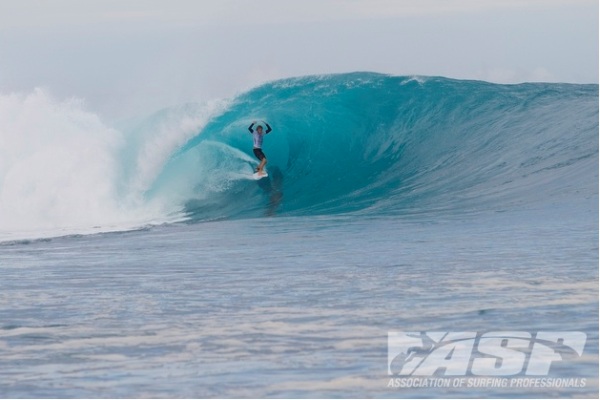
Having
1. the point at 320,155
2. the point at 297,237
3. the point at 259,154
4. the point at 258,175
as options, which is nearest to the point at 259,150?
the point at 259,154

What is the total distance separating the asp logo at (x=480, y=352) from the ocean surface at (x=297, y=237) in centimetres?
13

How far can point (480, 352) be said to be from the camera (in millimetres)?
6477

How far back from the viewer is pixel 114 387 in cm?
609

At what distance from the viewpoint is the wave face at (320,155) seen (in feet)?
53.6

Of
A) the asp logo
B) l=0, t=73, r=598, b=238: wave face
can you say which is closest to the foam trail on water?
l=0, t=73, r=598, b=238: wave face

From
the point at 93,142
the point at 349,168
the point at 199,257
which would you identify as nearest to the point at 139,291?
the point at 199,257

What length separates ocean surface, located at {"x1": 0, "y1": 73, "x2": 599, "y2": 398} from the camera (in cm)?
661

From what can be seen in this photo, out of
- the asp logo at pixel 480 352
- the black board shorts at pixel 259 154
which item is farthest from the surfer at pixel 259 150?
the asp logo at pixel 480 352

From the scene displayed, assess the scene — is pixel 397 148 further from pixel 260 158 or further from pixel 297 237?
pixel 297 237

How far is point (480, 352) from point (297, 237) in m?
6.41

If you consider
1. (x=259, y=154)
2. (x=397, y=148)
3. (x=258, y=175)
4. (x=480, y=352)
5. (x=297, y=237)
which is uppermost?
(x=259, y=154)

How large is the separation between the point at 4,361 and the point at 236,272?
355cm

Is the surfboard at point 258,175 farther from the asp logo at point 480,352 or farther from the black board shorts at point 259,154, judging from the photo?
the asp logo at point 480,352

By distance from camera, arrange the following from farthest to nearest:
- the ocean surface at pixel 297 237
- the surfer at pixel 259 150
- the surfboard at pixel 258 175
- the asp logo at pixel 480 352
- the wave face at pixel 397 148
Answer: the surfer at pixel 259 150 < the surfboard at pixel 258 175 < the wave face at pixel 397 148 < the ocean surface at pixel 297 237 < the asp logo at pixel 480 352
